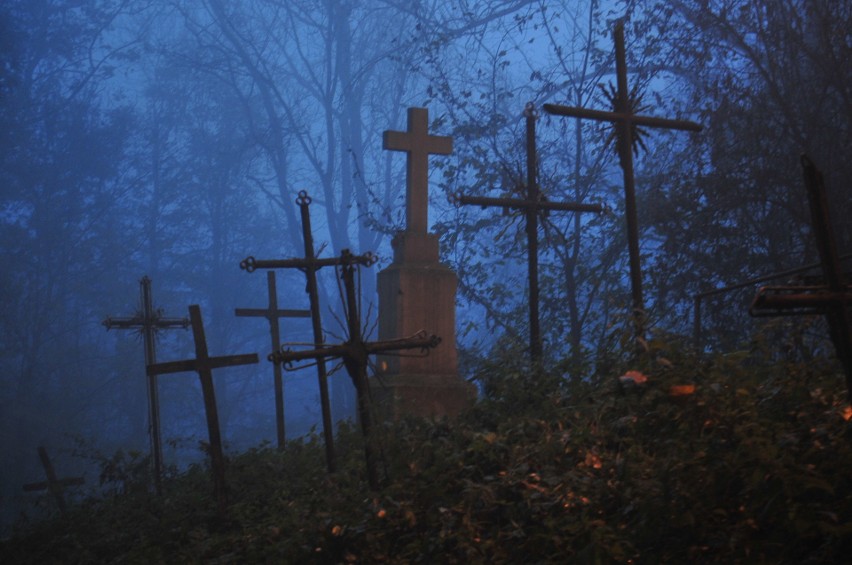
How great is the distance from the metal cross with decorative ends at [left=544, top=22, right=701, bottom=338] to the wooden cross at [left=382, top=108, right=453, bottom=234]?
3.55 meters

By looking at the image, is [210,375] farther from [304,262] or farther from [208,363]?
[304,262]

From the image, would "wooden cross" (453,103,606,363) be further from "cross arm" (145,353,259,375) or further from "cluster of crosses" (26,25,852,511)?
"cross arm" (145,353,259,375)

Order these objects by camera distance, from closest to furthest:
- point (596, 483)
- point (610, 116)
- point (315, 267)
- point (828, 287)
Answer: point (828, 287) → point (596, 483) → point (610, 116) → point (315, 267)

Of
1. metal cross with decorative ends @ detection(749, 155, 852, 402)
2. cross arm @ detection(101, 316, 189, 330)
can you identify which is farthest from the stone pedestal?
metal cross with decorative ends @ detection(749, 155, 852, 402)

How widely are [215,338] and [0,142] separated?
12.1 meters

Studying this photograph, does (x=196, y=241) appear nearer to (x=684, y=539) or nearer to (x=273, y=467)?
(x=273, y=467)

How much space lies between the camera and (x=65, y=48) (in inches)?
1719

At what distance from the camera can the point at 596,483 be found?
6281 millimetres

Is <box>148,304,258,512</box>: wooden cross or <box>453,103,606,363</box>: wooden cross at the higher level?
<box>453,103,606,363</box>: wooden cross

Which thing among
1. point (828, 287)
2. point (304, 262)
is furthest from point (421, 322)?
point (828, 287)

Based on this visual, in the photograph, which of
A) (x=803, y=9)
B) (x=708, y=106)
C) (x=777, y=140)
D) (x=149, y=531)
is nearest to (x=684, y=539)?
(x=149, y=531)

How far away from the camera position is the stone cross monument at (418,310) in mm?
12078

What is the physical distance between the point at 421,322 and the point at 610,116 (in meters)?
3.96

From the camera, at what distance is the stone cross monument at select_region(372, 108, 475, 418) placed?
12078 mm
